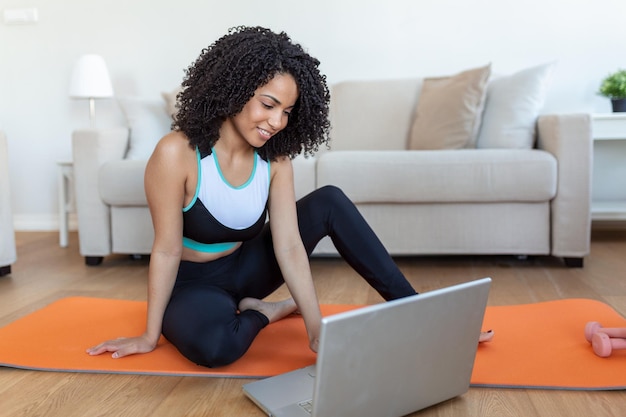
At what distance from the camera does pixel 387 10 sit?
3.80m

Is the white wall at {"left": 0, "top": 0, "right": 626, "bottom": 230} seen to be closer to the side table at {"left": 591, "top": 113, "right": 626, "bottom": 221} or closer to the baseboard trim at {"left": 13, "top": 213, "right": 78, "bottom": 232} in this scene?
the baseboard trim at {"left": 13, "top": 213, "right": 78, "bottom": 232}

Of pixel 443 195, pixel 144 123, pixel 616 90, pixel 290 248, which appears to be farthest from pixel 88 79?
pixel 616 90

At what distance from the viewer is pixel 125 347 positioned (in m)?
1.70

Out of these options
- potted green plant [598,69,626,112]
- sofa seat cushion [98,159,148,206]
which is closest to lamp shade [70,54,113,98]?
sofa seat cushion [98,159,148,206]

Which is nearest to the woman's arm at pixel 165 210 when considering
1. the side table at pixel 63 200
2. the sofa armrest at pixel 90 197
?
the sofa armrest at pixel 90 197

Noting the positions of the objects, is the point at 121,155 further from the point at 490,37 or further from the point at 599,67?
the point at 599,67

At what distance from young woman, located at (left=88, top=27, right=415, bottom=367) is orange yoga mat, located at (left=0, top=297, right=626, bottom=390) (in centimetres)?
7

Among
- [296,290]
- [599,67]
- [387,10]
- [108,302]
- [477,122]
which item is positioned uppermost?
[387,10]

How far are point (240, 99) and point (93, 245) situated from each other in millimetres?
1793

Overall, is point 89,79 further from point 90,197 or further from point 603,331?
point 603,331

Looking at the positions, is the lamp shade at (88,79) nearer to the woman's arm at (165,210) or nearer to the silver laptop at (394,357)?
the woman's arm at (165,210)

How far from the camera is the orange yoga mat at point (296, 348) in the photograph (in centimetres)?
156

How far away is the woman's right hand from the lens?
5.55 ft

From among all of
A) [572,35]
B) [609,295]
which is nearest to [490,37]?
[572,35]
